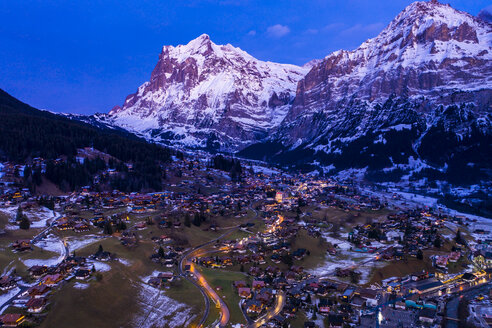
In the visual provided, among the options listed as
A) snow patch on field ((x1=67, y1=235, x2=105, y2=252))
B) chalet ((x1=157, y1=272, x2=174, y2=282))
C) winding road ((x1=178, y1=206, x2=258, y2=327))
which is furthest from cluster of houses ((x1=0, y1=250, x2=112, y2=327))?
winding road ((x1=178, y1=206, x2=258, y2=327))

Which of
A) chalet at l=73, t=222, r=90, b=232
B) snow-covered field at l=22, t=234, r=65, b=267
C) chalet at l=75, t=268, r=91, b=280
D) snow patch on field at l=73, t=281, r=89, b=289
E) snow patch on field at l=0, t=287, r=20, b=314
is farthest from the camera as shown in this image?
chalet at l=73, t=222, r=90, b=232

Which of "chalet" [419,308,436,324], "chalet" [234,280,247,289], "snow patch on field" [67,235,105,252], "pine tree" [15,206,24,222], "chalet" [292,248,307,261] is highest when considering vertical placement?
"pine tree" [15,206,24,222]

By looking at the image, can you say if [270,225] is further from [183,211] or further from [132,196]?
[132,196]

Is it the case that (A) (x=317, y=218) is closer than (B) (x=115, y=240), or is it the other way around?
(B) (x=115, y=240)

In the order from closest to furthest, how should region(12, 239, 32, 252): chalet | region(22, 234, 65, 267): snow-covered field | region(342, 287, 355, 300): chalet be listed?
region(342, 287, 355, 300): chalet < region(22, 234, 65, 267): snow-covered field < region(12, 239, 32, 252): chalet

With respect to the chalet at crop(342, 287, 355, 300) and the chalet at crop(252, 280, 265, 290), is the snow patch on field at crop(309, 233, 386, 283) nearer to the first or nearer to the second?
the chalet at crop(342, 287, 355, 300)

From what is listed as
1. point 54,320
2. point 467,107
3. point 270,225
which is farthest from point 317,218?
point 467,107

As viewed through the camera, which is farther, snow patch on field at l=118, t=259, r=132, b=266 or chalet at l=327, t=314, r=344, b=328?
snow patch on field at l=118, t=259, r=132, b=266
